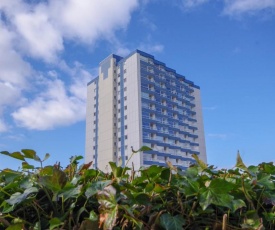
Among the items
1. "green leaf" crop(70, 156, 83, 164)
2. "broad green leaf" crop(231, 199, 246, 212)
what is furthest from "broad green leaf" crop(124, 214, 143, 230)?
"green leaf" crop(70, 156, 83, 164)

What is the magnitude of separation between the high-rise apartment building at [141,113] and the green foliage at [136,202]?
785 inches

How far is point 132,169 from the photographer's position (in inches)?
18.9

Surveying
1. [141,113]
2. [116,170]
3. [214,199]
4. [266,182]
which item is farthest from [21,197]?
[141,113]

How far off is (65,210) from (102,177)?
10cm

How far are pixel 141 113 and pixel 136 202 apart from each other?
20.9 meters

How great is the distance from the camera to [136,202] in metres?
0.38

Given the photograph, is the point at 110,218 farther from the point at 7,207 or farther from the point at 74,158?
the point at 74,158

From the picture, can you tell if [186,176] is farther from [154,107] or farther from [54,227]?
[154,107]

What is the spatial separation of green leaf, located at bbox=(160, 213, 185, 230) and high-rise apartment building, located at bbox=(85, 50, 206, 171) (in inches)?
788

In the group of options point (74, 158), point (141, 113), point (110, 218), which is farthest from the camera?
point (141, 113)

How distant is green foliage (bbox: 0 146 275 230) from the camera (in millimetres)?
369

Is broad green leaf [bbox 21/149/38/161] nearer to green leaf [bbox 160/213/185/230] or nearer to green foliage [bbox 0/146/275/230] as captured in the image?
green foliage [bbox 0/146/275/230]

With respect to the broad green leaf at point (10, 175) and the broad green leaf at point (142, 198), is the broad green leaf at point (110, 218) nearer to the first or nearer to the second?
the broad green leaf at point (142, 198)

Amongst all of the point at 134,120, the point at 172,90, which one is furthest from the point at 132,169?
the point at 172,90
